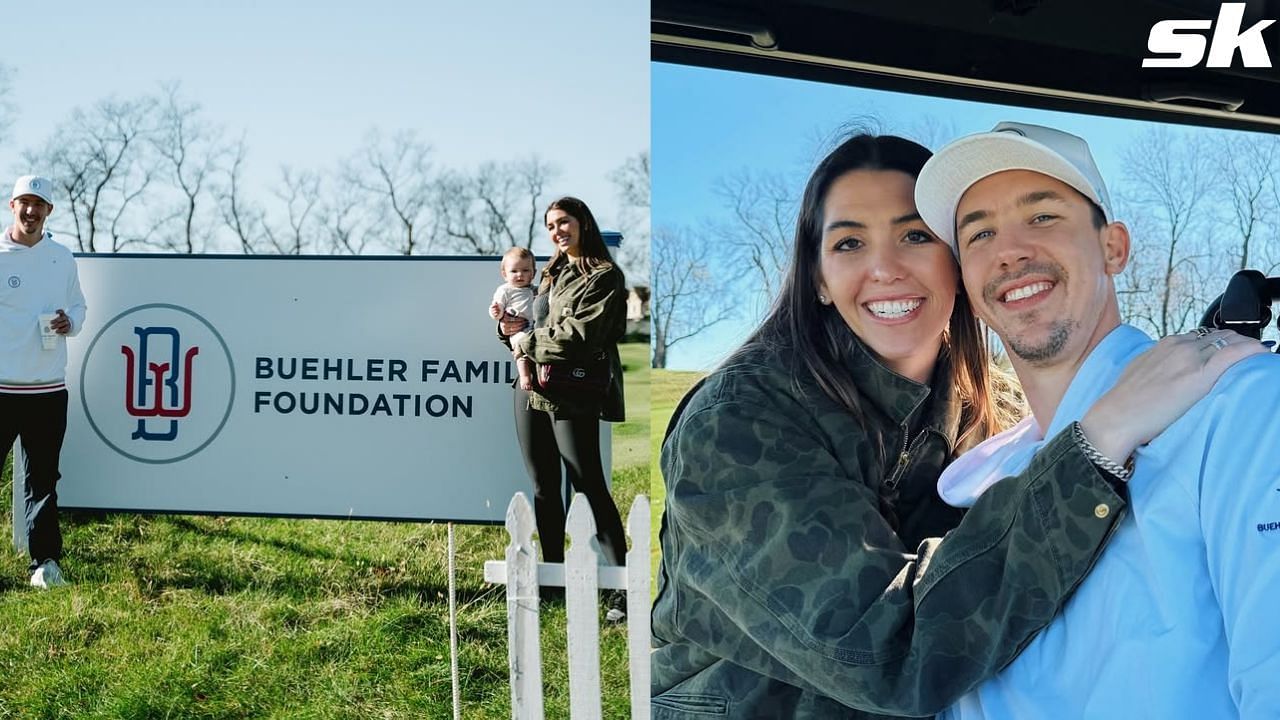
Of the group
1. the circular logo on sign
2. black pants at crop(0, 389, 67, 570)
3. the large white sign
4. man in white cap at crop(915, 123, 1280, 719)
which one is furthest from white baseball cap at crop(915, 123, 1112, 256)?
black pants at crop(0, 389, 67, 570)

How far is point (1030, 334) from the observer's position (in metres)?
1.29

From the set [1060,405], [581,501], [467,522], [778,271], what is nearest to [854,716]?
[1060,405]

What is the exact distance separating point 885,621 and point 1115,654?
25 centimetres

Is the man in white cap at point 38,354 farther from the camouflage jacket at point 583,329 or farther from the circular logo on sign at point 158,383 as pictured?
the camouflage jacket at point 583,329

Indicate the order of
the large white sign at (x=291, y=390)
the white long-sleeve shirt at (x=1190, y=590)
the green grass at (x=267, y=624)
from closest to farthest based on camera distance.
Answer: the white long-sleeve shirt at (x=1190, y=590), the green grass at (x=267, y=624), the large white sign at (x=291, y=390)

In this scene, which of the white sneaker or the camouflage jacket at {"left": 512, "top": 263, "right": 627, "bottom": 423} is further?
the white sneaker

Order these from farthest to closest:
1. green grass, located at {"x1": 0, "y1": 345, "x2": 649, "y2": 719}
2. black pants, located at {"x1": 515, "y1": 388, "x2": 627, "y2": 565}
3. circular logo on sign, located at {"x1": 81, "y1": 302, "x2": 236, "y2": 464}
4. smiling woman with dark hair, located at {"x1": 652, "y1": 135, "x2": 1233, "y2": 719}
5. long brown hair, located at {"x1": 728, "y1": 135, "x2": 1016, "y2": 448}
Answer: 1. circular logo on sign, located at {"x1": 81, "y1": 302, "x2": 236, "y2": 464}
2. black pants, located at {"x1": 515, "y1": 388, "x2": 627, "y2": 565}
3. green grass, located at {"x1": 0, "y1": 345, "x2": 649, "y2": 719}
4. long brown hair, located at {"x1": 728, "y1": 135, "x2": 1016, "y2": 448}
5. smiling woman with dark hair, located at {"x1": 652, "y1": 135, "x2": 1233, "y2": 719}

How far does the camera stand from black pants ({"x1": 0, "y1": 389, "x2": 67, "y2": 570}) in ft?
13.6

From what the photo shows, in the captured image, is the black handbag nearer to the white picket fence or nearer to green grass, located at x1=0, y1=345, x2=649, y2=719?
green grass, located at x1=0, y1=345, x2=649, y2=719

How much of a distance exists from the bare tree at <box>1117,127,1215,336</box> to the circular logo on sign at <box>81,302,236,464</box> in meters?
3.81

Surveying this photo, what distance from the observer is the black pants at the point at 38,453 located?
163 inches

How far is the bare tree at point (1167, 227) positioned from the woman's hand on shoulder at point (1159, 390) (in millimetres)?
79

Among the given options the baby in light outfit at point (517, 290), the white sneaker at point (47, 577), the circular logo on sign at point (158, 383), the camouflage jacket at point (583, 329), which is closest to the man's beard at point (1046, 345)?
the camouflage jacket at point (583, 329)

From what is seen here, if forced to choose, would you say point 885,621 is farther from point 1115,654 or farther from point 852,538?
point 1115,654
